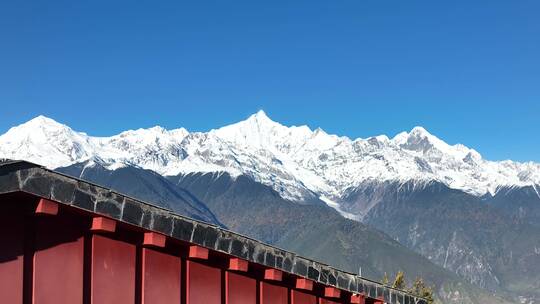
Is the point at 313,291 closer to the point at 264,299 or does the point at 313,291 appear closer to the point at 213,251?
the point at 264,299

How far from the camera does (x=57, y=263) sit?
926 cm

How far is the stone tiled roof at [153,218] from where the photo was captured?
341 inches

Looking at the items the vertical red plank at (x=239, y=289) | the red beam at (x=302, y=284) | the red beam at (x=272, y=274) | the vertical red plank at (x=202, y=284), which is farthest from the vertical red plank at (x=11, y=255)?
the red beam at (x=302, y=284)

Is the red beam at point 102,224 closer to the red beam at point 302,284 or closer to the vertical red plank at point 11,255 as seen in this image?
the vertical red plank at point 11,255

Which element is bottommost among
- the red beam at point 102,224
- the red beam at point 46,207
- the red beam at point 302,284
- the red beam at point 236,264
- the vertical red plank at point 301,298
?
the vertical red plank at point 301,298

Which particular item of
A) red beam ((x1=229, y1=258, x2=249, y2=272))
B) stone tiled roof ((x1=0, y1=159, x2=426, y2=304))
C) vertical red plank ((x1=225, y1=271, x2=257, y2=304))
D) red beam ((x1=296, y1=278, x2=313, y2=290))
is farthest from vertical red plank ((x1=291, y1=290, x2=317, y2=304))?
red beam ((x1=229, y1=258, x2=249, y2=272))

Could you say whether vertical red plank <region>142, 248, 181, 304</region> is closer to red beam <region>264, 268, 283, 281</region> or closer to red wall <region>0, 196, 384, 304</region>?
red wall <region>0, 196, 384, 304</region>

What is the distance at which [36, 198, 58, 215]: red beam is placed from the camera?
353 inches

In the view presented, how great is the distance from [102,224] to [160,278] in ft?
4.66

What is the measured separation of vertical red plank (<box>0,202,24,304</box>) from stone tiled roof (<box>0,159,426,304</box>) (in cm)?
49

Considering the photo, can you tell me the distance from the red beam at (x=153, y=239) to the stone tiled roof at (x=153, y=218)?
0.26ft

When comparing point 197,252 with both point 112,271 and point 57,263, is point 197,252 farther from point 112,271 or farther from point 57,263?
point 57,263

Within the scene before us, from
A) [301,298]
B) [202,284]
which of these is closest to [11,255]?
[202,284]

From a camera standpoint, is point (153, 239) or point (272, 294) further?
point (272, 294)
